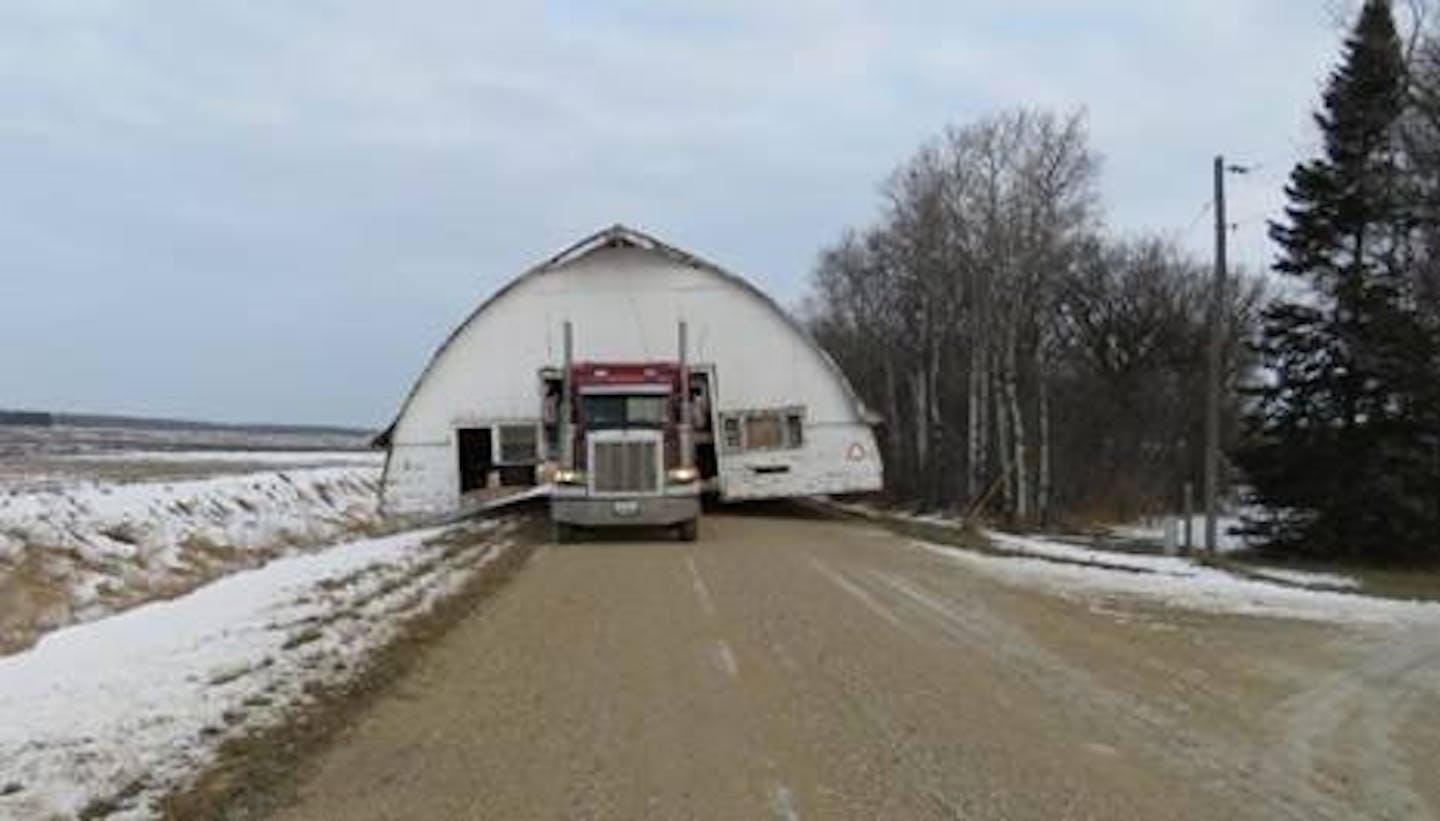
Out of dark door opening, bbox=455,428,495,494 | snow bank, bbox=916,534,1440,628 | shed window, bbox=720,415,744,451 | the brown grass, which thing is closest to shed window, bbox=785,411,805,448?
shed window, bbox=720,415,744,451

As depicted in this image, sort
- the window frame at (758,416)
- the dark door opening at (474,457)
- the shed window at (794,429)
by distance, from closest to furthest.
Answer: the dark door opening at (474,457)
the window frame at (758,416)
the shed window at (794,429)

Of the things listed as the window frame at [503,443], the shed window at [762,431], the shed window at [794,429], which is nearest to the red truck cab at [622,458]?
the window frame at [503,443]

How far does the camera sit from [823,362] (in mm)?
44719

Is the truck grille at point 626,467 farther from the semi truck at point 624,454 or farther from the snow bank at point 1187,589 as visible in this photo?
the snow bank at point 1187,589

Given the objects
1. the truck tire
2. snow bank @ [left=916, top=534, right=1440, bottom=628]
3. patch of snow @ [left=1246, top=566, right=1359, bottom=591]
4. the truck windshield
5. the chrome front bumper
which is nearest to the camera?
snow bank @ [left=916, top=534, right=1440, bottom=628]

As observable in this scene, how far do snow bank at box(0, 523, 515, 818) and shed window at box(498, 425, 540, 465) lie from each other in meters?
19.3

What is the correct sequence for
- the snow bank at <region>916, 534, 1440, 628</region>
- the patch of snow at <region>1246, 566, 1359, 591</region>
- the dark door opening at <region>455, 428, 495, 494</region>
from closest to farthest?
the snow bank at <region>916, 534, 1440, 628</region> → the patch of snow at <region>1246, 566, 1359, 591</region> → the dark door opening at <region>455, 428, 495, 494</region>

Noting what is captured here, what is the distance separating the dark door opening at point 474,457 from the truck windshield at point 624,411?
10.5m

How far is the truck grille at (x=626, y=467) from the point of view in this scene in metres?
31.7

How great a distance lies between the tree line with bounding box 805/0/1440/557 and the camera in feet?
131

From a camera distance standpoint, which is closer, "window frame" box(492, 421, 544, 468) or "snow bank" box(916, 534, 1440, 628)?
"snow bank" box(916, 534, 1440, 628)

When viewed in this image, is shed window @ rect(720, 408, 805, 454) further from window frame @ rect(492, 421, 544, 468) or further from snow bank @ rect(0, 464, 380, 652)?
snow bank @ rect(0, 464, 380, 652)

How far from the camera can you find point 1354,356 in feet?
131

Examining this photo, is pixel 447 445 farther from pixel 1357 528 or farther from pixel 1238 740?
pixel 1238 740
